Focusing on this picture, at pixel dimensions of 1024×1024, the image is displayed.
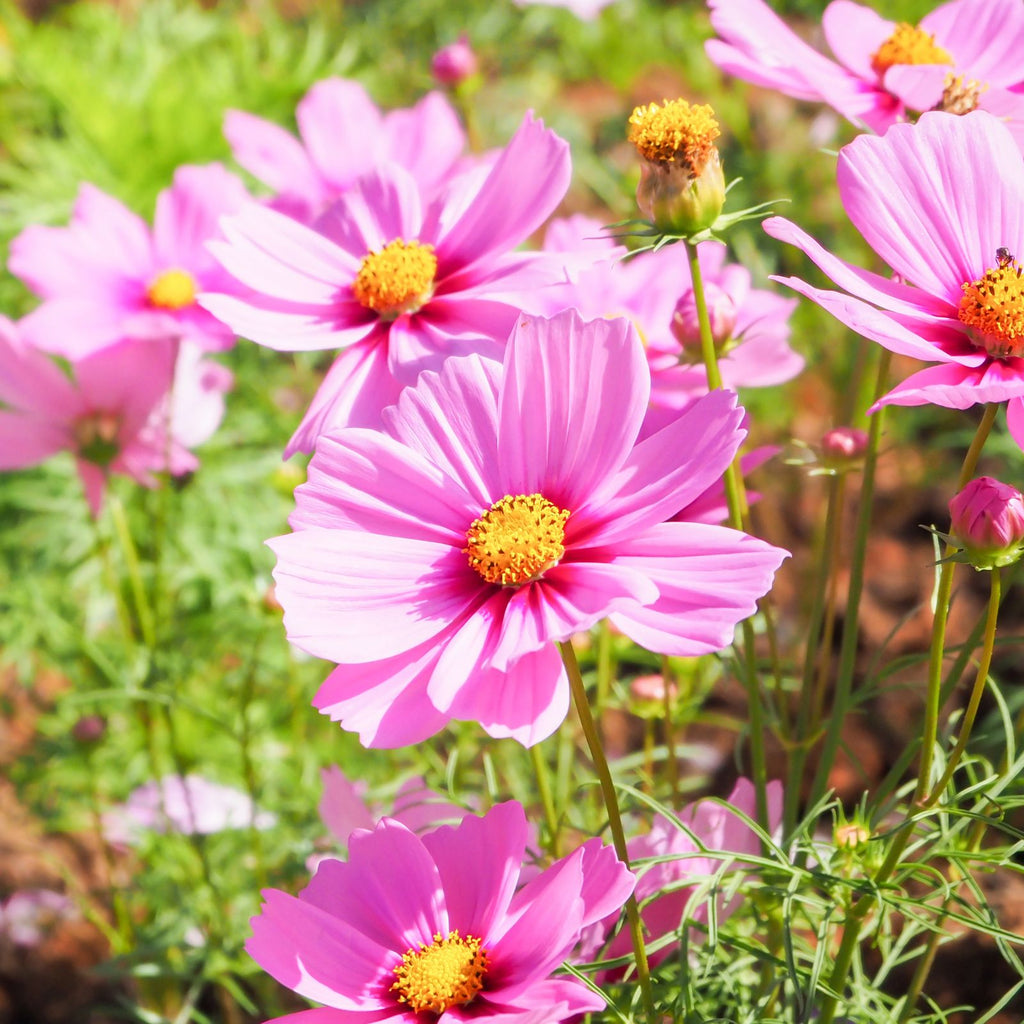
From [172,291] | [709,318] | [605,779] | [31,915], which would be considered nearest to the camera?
[605,779]

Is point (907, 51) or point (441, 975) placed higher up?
point (907, 51)

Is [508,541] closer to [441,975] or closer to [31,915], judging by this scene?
[441,975]

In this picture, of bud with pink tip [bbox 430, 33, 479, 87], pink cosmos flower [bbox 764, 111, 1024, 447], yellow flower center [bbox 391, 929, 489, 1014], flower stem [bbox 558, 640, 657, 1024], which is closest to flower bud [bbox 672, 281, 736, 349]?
pink cosmos flower [bbox 764, 111, 1024, 447]

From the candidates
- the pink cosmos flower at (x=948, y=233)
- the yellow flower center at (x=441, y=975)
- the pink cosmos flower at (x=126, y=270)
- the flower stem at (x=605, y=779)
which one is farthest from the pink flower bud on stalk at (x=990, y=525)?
the pink cosmos flower at (x=126, y=270)

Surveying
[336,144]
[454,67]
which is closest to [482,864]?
[336,144]

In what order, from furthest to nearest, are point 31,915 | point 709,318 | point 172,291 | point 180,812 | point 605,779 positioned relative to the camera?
1. point 31,915
2. point 180,812
3. point 172,291
4. point 709,318
5. point 605,779

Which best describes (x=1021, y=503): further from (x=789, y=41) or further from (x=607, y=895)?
(x=789, y=41)

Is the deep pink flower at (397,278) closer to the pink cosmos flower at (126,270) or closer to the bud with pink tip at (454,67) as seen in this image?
the pink cosmos flower at (126,270)
